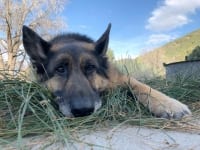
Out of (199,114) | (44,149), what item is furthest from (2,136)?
(199,114)

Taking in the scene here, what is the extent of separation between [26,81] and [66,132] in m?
1.07

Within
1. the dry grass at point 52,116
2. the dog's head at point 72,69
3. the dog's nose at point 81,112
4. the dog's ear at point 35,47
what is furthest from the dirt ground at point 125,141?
the dog's ear at point 35,47

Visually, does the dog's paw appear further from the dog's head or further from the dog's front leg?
the dog's head

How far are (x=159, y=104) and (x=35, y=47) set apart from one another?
1.40 meters

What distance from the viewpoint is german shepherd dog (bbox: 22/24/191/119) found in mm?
3049

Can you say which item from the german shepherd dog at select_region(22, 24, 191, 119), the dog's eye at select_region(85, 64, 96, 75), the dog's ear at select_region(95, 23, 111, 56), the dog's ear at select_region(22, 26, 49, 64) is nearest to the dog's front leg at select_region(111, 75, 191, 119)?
the german shepherd dog at select_region(22, 24, 191, 119)

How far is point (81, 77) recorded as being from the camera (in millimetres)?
3283

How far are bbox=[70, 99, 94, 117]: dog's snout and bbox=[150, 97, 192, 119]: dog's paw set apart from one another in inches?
23.2

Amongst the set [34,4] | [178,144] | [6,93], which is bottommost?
[178,144]

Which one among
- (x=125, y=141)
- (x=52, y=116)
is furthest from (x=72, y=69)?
(x=125, y=141)

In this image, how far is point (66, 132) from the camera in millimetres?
2400

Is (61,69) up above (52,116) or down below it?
above

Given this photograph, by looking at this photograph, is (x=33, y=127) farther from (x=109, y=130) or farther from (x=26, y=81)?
(x=26, y=81)

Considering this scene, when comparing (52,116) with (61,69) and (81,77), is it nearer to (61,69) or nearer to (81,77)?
(81,77)
